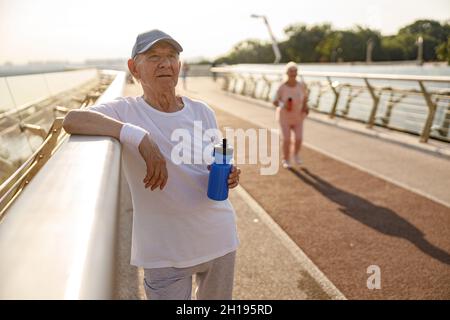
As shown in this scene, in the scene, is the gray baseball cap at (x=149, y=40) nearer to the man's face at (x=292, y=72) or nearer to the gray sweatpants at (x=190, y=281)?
the gray sweatpants at (x=190, y=281)

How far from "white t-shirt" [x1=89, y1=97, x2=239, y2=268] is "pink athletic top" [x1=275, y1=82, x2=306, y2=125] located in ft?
16.3

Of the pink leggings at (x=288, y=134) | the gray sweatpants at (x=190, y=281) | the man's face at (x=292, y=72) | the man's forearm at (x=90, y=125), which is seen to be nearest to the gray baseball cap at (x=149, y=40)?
the man's forearm at (x=90, y=125)

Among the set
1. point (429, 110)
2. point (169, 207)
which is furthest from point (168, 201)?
point (429, 110)

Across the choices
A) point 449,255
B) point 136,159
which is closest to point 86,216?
point 136,159

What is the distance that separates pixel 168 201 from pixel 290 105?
5123mm

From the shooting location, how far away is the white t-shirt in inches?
69.8

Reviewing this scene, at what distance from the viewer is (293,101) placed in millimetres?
6590

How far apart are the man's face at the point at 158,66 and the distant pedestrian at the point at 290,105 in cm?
491

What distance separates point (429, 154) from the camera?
7.21 metres

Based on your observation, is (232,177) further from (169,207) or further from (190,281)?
(190,281)
